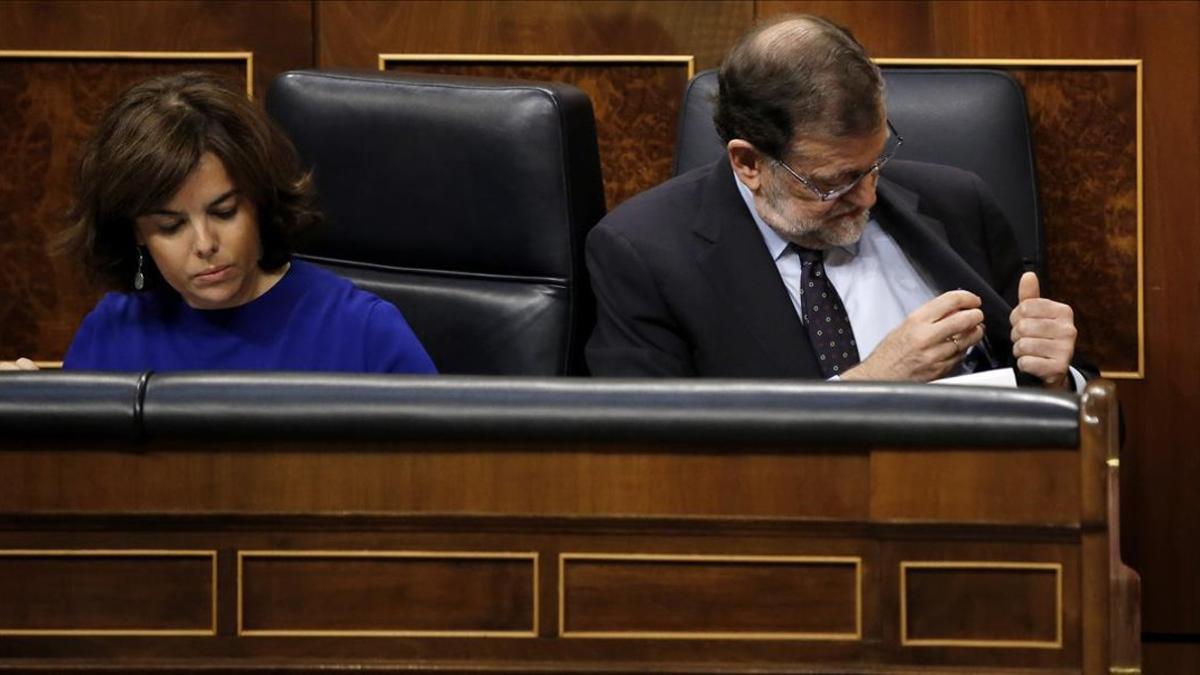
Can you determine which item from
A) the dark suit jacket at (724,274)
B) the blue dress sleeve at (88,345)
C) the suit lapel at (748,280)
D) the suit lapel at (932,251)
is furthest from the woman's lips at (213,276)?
the suit lapel at (932,251)

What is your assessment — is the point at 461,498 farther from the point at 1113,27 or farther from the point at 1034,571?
the point at 1113,27

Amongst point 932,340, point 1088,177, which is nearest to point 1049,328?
point 932,340

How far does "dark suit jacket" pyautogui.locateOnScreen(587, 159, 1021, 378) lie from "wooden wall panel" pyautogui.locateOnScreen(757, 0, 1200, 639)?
51 cm

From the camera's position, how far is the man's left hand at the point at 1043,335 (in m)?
1.73

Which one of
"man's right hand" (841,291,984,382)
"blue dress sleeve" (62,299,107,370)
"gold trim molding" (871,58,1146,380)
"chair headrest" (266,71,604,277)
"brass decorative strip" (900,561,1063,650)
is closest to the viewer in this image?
"brass decorative strip" (900,561,1063,650)

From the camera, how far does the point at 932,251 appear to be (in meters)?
1.90

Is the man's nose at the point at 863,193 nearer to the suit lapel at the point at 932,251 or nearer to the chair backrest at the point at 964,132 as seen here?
the suit lapel at the point at 932,251

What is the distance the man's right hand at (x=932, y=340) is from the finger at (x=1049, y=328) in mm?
47

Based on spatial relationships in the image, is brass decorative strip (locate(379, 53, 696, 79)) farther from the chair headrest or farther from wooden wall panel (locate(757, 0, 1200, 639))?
the chair headrest

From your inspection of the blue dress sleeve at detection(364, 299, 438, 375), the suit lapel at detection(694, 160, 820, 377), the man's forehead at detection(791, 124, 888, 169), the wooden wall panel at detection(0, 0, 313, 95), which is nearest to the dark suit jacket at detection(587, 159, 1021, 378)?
the suit lapel at detection(694, 160, 820, 377)

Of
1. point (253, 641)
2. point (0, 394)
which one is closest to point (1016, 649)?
point (253, 641)

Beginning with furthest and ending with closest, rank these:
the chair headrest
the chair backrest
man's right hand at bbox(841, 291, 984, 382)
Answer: the chair backrest, the chair headrest, man's right hand at bbox(841, 291, 984, 382)

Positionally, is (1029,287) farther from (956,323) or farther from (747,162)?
(747,162)

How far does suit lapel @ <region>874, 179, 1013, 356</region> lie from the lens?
187 cm
